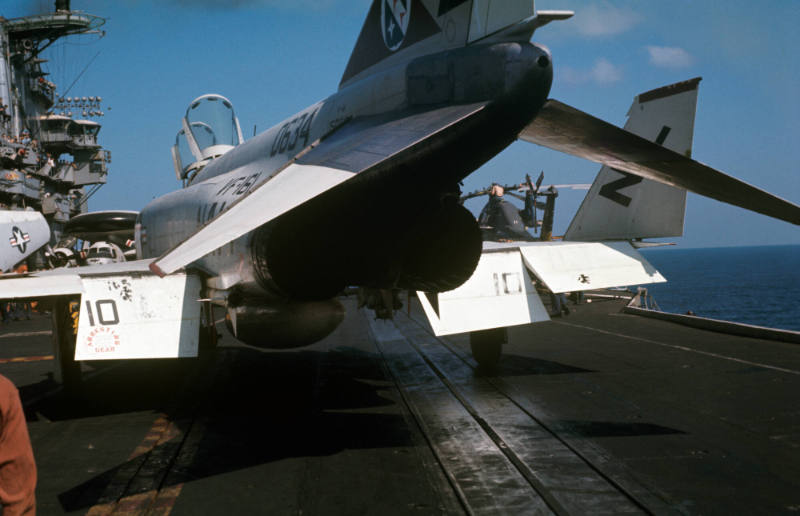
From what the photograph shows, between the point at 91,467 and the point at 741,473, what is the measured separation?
6.06 m

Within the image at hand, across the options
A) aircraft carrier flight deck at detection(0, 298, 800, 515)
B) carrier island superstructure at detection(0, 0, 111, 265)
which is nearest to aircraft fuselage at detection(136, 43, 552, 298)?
aircraft carrier flight deck at detection(0, 298, 800, 515)

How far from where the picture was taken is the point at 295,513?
4574 millimetres

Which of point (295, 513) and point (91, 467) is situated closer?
point (295, 513)

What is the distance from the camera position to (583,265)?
8.72 metres

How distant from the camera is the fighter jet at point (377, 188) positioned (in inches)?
200

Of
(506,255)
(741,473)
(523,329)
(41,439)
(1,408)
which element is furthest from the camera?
(523,329)

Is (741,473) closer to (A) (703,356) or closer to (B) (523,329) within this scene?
(A) (703,356)

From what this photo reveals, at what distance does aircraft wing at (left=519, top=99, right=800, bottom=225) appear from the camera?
18.0 feet

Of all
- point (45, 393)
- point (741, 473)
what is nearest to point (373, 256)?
point (741, 473)

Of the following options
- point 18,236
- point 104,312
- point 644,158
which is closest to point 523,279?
point 644,158

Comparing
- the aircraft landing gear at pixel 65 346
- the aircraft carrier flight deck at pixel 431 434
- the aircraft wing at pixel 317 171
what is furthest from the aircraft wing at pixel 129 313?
the aircraft wing at pixel 317 171

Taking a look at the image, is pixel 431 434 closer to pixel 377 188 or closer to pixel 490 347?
pixel 377 188

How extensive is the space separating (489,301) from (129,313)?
459 centimetres

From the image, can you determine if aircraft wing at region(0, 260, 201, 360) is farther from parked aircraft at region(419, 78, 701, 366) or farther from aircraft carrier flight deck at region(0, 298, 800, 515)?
parked aircraft at region(419, 78, 701, 366)
